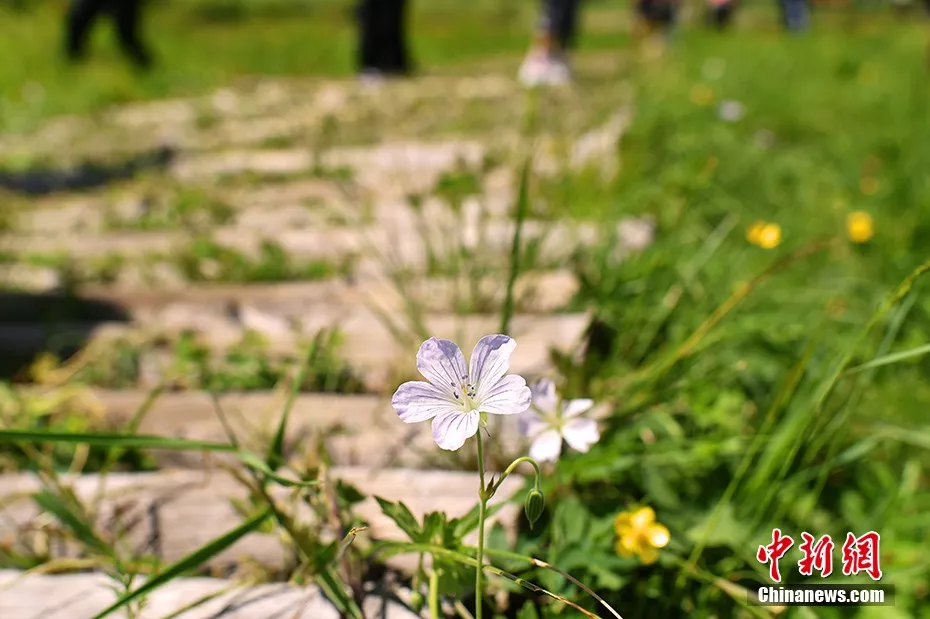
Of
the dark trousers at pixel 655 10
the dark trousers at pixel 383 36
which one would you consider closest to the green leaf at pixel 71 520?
the dark trousers at pixel 383 36

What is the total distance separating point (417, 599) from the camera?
39.4 inches

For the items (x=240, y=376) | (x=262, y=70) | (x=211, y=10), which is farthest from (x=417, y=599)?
(x=211, y=10)

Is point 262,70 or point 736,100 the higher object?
point 262,70

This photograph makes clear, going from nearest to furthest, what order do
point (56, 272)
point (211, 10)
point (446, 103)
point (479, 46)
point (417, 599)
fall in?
point (417, 599)
point (56, 272)
point (446, 103)
point (479, 46)
point (211, 10)

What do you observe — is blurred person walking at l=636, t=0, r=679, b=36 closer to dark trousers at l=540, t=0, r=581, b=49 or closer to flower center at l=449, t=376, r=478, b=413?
dark trousers at l=540, t=0, r=581, b=49

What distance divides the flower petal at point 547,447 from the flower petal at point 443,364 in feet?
0.96

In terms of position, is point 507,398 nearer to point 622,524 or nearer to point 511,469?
point 511,469

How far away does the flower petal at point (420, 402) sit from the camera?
0.74 m

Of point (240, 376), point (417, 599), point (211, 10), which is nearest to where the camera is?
point (417, 599)

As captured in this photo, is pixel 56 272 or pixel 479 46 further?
pixel 479 46

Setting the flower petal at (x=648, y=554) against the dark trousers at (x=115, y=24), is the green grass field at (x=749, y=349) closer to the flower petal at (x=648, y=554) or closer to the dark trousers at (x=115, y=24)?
the flower petal at (x=648, y=554)

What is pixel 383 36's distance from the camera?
6629 mm

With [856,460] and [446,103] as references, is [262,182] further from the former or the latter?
[856,460]

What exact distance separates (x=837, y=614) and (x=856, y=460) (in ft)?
1.25
